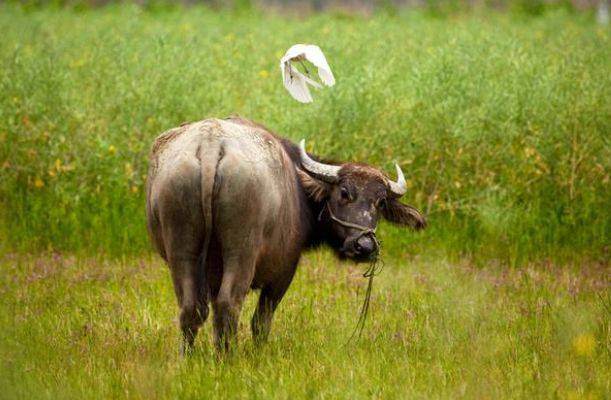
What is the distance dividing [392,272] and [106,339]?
3233 millimetres

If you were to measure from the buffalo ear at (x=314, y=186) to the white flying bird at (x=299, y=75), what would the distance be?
0.67 meters

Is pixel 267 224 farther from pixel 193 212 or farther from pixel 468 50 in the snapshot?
pixel 468 50

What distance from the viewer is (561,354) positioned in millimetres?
6066

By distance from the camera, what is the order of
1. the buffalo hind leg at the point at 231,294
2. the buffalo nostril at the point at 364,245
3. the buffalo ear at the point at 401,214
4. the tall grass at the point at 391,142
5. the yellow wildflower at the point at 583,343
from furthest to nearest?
the tall grass at the point at 391,142 < the buffalo ear at the point at 401,214 < the buffalo nostril at the point at 364,245 < the buffalo hind leg at the point at 231,294 < the yellow wildflower at the point at 583,343

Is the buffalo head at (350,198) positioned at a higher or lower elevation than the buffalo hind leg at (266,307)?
higher

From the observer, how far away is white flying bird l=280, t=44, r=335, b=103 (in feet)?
23.5

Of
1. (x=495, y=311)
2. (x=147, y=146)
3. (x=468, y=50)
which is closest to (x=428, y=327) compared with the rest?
(x=495, y=311)

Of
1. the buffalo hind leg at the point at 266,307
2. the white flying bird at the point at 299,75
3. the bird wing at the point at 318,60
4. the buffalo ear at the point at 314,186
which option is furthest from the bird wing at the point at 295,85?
the buffalo hind leg at the point at 266,307

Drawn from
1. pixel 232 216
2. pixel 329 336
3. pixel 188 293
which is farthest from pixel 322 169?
pixel 188 293

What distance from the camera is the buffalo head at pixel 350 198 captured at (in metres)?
6.66

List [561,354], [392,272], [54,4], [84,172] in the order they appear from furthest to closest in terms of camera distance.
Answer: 1. [54,4]
2. [84,172]
3. [392,272]
4. [561,354]

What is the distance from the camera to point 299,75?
7602 mm

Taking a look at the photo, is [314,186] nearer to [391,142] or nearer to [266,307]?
[266,307]

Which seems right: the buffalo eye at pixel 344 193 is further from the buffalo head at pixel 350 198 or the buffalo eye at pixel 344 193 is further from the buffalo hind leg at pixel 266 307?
the buffalo hind leg at pixel 266 307
